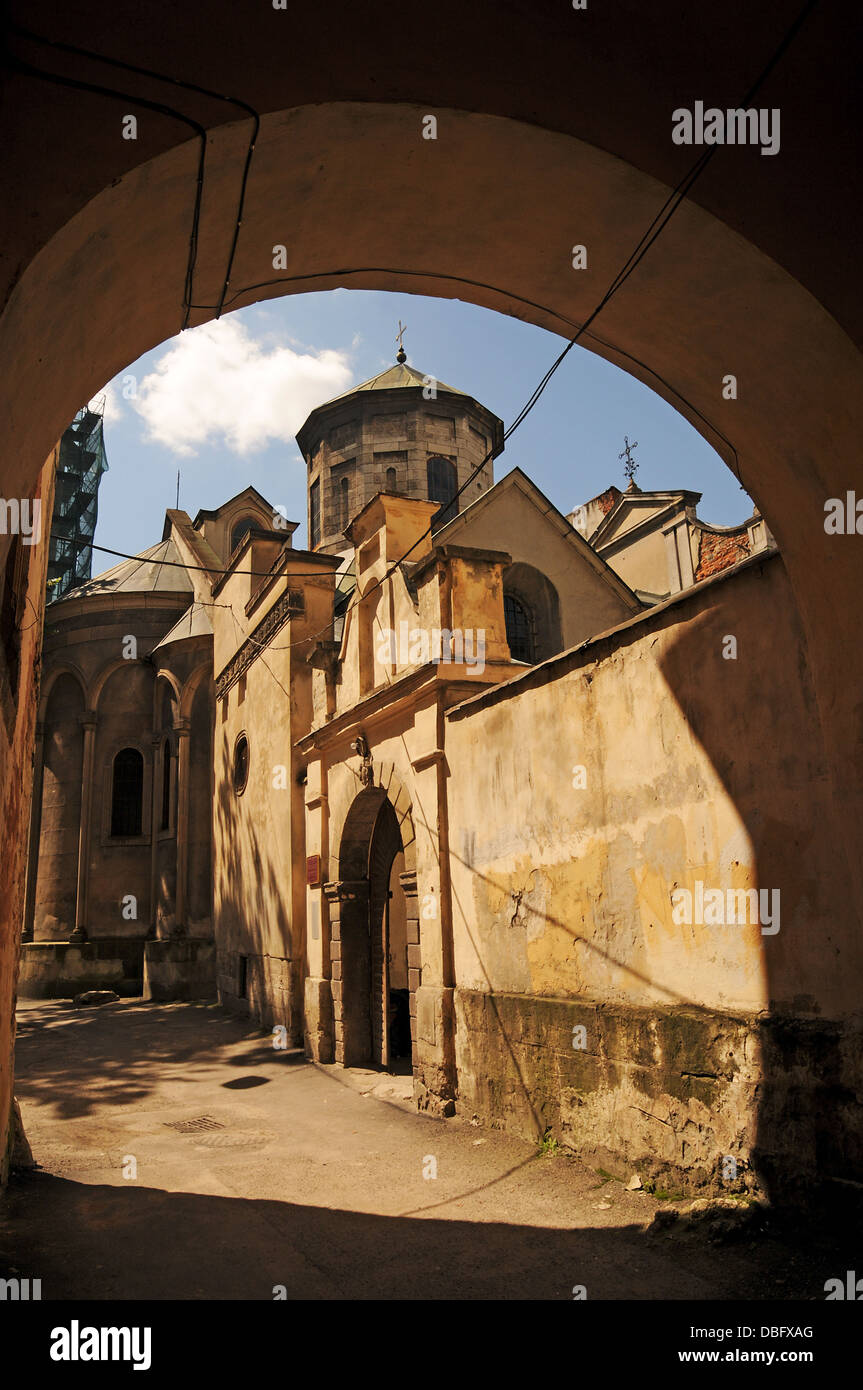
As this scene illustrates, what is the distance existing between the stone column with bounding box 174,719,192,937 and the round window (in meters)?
3.85

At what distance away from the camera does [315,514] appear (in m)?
27.2

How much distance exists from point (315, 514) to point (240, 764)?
449 inches

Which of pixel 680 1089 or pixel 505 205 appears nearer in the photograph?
pixel 505 205

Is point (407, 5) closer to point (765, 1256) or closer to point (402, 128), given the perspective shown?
point (402, 128)

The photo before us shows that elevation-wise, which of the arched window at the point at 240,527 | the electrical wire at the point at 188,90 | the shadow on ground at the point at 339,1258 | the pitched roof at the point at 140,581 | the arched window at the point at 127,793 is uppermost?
the arched window at the point at 240,527

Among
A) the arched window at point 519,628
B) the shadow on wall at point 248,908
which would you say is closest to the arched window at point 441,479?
the arched window at point 519,628

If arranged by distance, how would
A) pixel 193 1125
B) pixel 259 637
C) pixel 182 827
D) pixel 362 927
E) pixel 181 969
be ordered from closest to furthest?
pixel 193 1125 < pixel 362 927 < pixel 259 637 < pixel 181 969 < pixel 182 827

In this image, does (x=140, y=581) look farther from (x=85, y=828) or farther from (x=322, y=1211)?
(x=322, y=1211)

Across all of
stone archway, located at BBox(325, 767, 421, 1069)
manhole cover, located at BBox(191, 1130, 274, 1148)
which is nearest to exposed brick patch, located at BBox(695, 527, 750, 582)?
stone archway, located at BBox(325, 767, 421, 1069)

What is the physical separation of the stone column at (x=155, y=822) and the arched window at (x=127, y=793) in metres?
0.54

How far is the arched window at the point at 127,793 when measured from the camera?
23578mm

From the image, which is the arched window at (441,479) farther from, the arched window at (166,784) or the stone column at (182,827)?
the arched window at (166,784)

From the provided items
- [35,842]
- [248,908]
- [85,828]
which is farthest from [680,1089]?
[35,842]

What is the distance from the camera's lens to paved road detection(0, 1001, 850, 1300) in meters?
Result: 4.79
